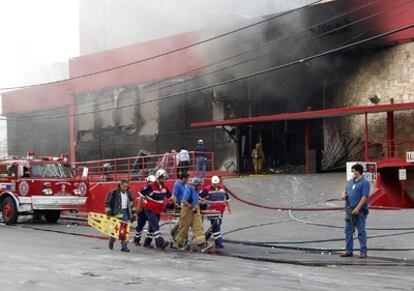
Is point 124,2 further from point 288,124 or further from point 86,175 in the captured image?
point 86,175

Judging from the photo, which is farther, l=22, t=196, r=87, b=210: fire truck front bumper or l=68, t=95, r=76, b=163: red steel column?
l=68, t=95, r=76, b=163: red steel column

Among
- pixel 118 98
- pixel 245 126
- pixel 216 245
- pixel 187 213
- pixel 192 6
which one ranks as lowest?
pixel 216 245

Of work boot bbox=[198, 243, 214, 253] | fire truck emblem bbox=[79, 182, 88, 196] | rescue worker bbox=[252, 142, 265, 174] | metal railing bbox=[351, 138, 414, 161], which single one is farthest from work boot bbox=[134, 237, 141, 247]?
rescue worker bbox=[252, 142, 265, 174]

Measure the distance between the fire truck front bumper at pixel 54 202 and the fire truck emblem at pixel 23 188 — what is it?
248 mm

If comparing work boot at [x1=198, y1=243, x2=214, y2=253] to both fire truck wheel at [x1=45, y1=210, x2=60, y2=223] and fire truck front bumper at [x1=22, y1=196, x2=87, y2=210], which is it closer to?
fire truck front bumper at [x1=22, y1=196, x2=87, y2=210]

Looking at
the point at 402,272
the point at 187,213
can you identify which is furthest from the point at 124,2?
the point at 402,272

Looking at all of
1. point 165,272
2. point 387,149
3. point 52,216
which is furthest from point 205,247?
point 387,149

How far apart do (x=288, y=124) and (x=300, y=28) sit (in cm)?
371

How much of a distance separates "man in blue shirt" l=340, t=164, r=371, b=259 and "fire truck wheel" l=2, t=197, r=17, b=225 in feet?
29.4

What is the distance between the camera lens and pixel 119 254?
8.84m

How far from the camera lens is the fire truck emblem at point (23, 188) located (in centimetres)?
1428

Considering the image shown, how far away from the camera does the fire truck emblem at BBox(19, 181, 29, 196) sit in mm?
14281

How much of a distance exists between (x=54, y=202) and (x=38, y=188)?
54 cm

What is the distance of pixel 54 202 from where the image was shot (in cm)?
1440
